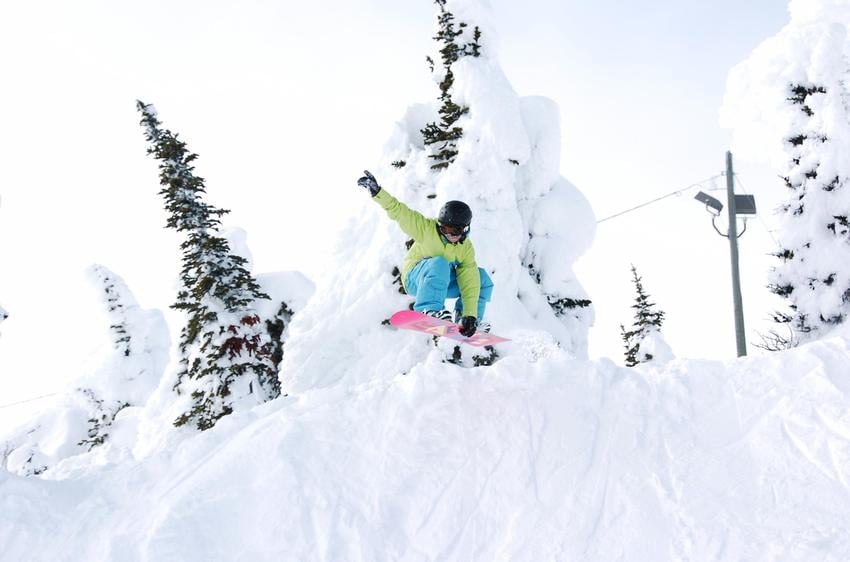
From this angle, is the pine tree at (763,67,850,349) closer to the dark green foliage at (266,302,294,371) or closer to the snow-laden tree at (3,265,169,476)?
the dark green foliage at (266,302,294,371)

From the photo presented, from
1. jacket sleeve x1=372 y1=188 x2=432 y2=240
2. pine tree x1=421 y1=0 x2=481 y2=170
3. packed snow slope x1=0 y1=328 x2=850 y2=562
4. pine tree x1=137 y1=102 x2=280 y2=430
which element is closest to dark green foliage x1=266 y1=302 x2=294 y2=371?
pine tree x1=137 y1=102 x2=280 y2=430

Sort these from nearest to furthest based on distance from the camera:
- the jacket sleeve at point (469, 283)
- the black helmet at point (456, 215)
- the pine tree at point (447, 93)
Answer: the black helmet at point (456, 215), the jacket sleeve at point (469, 283), the pine tree at point (447, 93)

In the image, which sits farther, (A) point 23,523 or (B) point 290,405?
(B) point 290,405

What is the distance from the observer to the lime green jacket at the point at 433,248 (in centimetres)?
697

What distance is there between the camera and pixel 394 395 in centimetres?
584

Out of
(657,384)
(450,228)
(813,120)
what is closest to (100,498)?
(450,228)

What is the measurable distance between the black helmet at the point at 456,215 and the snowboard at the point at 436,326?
115cm

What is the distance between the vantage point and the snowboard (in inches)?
276

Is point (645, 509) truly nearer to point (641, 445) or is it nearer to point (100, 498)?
point (641, 445)

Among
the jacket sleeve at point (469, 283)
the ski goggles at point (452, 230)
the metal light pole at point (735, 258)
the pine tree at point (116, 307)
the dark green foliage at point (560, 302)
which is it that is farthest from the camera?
the pine tree at point (116, 307)

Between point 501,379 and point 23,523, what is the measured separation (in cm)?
434

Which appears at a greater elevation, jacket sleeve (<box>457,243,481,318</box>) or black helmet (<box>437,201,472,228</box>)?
black helmet (<box>437,201,472,228</box>)

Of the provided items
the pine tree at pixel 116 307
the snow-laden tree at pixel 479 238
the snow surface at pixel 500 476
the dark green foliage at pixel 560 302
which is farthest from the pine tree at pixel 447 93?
the pine tree at pixel 116 307

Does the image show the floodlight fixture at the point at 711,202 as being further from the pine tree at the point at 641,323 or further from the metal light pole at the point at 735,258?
the pine tree at the point at 641,323
